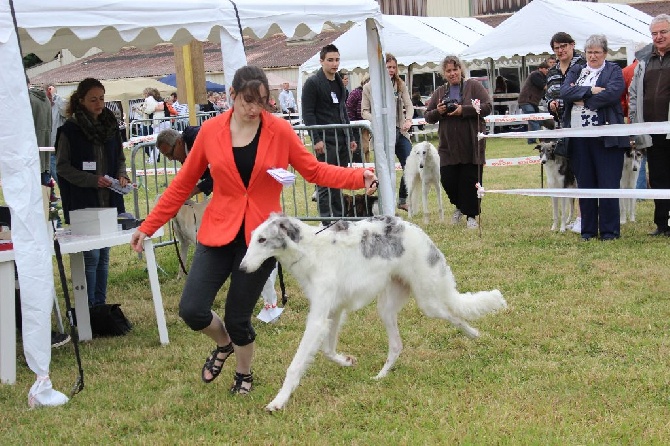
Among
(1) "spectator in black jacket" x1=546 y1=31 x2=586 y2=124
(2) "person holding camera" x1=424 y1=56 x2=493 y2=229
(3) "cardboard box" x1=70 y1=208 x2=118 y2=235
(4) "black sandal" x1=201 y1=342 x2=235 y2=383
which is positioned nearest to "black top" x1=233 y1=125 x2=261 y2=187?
(4) "black sandal" x1=201 y1=342 x2=235 y2=383

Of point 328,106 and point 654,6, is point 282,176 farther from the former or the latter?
point 654,6

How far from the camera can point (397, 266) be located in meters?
4.93

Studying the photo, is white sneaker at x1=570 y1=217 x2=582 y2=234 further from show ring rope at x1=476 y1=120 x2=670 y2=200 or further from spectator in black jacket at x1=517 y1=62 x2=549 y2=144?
spectator in black jacket at x1=517 y1=62 x2=549 y2=144

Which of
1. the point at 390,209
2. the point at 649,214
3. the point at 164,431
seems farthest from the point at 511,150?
the point at 164,431

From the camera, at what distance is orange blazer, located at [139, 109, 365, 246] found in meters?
4.51

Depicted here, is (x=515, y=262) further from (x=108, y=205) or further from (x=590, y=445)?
(x=590, y=445)

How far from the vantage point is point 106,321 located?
645 cm

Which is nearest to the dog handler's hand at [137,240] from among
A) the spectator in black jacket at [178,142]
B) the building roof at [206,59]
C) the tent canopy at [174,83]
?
the spectator in black jacket at [178,142]

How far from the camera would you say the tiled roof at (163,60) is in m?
38.7

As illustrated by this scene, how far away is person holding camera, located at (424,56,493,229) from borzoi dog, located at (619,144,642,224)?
61.0 inches

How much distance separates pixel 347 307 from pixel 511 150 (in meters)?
16.1

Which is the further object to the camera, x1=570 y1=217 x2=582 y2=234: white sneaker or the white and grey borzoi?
x1=570 y1=217 x2=582 y2=234: white sneaker

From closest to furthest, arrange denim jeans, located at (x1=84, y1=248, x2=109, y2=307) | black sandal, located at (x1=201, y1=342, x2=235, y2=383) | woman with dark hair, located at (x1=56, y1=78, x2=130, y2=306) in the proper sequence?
black sandal, located at (x1=201, y1=342, x2=235, y2=383), woman with dark hair, located at (x1=56, y1=78, x2=130, y2=306), denim jeans, located at (x1=84, y1=248, x2=109, y2=307)

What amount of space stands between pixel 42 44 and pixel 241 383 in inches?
98.8
